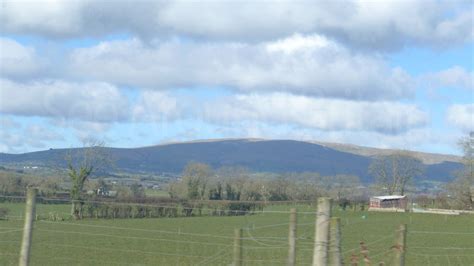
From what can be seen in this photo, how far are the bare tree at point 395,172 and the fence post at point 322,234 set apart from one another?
10684 centimetres

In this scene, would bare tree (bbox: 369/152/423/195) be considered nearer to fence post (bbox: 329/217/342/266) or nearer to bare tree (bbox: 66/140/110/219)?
bare tree (bbox: 66/140/110/219)

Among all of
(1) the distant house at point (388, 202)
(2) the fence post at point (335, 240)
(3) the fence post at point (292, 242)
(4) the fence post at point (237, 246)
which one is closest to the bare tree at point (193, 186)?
(1) the distant house at point (388, 202)

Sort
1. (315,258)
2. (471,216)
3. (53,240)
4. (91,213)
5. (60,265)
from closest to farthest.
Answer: (315,258) → (60,265) → (53,240) → (91,213) → (471,216)

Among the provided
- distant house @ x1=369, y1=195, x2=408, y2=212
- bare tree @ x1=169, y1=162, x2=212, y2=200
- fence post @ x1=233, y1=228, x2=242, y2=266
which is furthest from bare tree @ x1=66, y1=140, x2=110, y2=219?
fence post @ x1=233, y1=228, x2=242, y2=266

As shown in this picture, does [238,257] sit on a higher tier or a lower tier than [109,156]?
lower

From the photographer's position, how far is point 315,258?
6840mm

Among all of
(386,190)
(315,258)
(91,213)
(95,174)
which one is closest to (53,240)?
(91,213)

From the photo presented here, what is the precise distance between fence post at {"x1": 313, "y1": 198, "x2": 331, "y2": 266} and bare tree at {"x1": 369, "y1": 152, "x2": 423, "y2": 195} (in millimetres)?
106836

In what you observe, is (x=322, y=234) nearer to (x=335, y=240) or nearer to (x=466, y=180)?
(x=335, y=240)

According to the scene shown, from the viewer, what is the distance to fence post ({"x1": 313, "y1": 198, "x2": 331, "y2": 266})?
6.78 meters

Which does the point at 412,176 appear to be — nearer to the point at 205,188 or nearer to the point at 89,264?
the point at 205,188

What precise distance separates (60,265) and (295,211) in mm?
20270

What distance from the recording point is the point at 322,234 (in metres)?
6.83

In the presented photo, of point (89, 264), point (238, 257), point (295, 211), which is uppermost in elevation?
point (295, 211)
